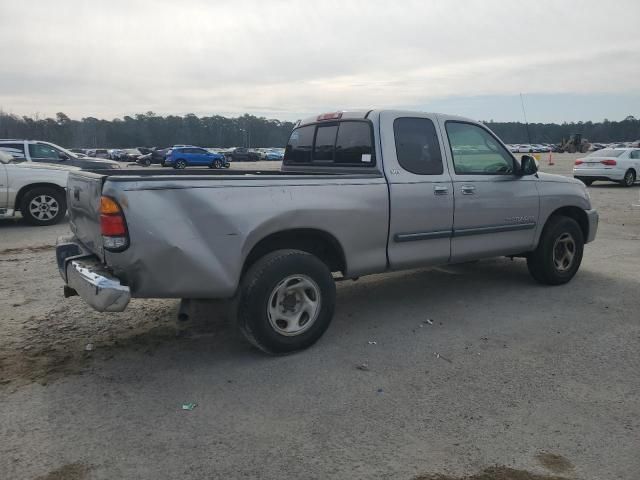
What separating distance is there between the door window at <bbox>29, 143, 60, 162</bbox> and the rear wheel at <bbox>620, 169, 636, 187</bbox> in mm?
18155

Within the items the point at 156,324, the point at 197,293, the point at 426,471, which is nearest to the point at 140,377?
the point at 197,293

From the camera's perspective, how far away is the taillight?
3.54m

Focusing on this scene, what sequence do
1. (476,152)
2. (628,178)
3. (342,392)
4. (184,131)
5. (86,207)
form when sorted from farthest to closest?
(184,131), (628,178), (476,152), (86,207), (342,392)

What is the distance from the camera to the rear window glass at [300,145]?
5.79m

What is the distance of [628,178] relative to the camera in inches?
757

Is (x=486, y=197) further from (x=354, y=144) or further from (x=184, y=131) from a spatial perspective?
(x=184, y=131)

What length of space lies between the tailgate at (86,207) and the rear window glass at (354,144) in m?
2.26

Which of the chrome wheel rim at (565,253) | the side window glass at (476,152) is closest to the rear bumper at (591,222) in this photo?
the chrome wheel rim at (565,253)

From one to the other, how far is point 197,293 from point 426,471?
6.28 ft

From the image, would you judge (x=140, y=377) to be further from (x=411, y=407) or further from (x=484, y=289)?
(x=484, y=289)

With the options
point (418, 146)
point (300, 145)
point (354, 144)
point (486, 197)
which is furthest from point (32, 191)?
point (486, 197)

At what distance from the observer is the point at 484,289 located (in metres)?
6.21

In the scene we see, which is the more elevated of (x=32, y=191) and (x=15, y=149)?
(x=15, y=149)

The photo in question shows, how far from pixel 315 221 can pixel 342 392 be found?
1.31m
